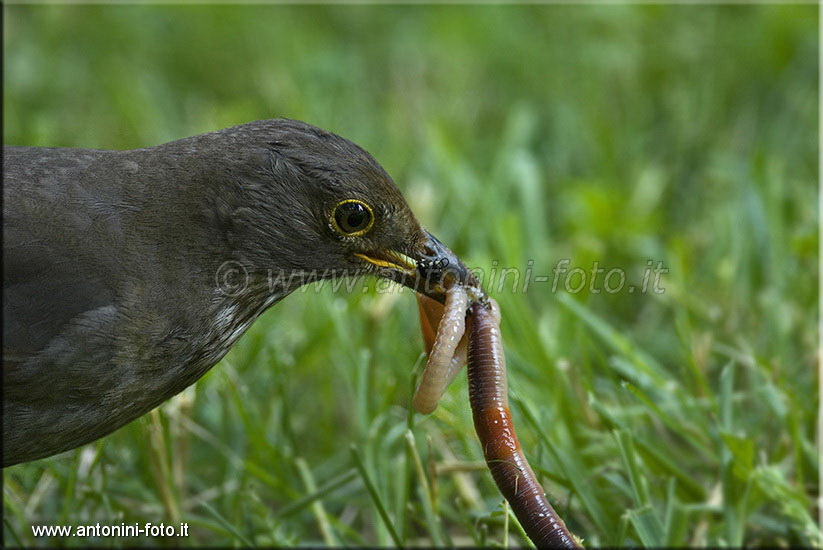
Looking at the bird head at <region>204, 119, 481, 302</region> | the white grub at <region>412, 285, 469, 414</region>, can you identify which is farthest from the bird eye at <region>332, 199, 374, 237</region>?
the white grub at <region>412, 285, 469, 414</region>

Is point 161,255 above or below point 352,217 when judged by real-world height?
below

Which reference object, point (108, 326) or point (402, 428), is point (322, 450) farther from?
point (108, 326)

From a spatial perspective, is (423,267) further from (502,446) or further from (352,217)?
→ (502,446)

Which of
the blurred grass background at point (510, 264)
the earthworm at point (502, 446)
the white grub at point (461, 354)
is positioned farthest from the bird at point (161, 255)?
the blurred grass background at point (510, 264)

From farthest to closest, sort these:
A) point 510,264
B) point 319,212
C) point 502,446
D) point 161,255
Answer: point 510,264
point 319,212
point 161,255
point 502,446

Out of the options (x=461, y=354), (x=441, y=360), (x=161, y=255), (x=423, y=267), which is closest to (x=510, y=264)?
(x=423, y=267)

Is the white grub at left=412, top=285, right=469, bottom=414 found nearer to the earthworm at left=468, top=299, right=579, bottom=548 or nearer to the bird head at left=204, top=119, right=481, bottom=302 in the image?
the earthworm at left=468, top=299, right=579, bottom=548

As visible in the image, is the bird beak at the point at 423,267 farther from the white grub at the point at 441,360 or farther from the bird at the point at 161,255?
the white grub at the point at 441,360
